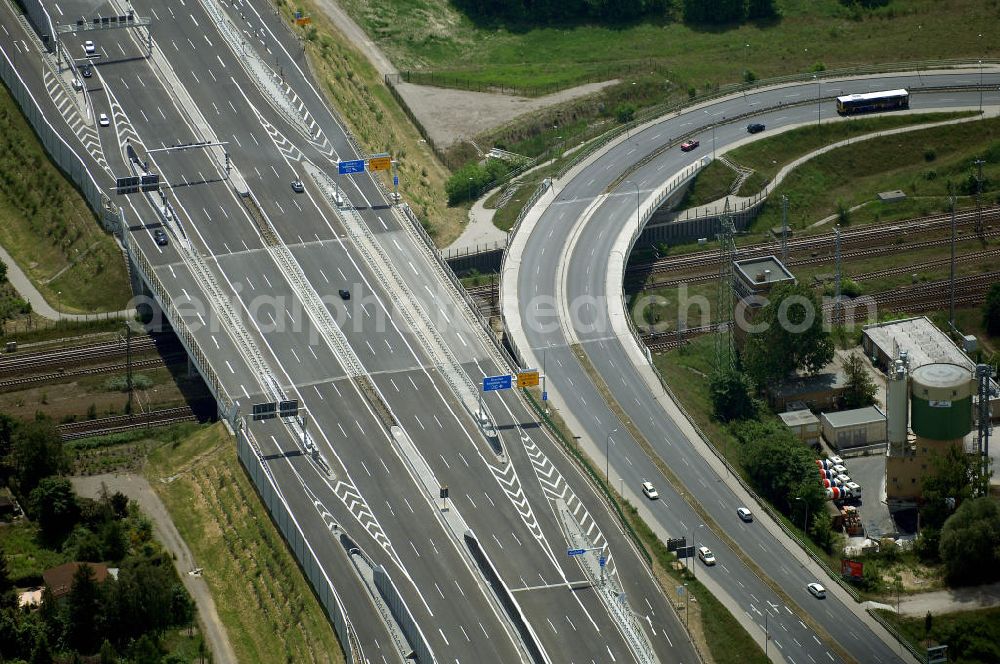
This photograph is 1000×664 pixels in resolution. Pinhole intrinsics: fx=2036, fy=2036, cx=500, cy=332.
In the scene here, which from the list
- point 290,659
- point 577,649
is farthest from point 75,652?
point 577,649

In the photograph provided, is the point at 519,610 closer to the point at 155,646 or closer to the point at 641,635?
the point at 641,635

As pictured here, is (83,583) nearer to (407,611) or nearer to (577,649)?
(407,611)

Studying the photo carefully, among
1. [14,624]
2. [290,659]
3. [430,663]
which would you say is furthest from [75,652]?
[430,663]

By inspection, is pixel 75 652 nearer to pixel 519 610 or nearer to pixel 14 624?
pixel 14 624

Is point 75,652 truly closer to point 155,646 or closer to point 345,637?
point 155,646

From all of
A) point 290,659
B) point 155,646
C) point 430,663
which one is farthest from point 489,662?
point 155,646

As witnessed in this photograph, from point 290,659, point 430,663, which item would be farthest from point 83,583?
point 430,663
